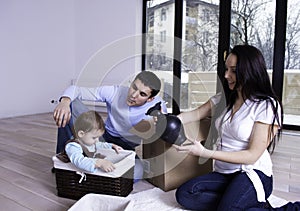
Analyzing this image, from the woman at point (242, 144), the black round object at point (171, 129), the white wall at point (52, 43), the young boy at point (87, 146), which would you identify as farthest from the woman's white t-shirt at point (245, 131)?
the white wall at point (52, 43)

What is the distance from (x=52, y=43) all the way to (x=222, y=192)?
3831 millimetres

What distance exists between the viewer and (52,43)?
4488 mm

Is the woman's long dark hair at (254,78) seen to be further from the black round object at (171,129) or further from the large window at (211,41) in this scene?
the large window at (211,41)

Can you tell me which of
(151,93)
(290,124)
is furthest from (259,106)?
(290,124)

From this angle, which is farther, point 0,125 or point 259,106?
point 0,125

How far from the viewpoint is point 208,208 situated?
1.40 meters

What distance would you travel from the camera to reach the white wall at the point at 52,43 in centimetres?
400

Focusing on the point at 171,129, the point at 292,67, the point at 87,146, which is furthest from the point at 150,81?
the point at 292,67

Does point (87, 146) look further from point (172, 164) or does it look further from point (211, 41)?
point (211, 41)

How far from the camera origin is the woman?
4.14 feet

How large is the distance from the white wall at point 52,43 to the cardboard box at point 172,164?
271 centimetres

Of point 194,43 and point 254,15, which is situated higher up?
→ point 254,15

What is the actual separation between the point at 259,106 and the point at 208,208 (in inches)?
21.0

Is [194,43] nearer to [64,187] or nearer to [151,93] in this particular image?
[151,93]
